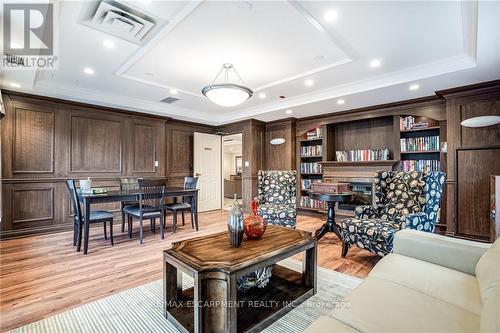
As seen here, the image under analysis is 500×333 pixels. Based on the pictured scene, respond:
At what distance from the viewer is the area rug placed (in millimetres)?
1658

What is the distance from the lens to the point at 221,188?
266 inches

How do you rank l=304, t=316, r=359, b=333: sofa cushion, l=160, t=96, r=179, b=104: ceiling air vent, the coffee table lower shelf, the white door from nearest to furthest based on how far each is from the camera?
l=304, t=316, r=359, b=333: sofa cushion, the coffee table lower shelf, l=160, t=96, r=179, b=104: ceiling air vent, the white door

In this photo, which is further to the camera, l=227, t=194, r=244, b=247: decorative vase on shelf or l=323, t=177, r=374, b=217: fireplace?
l=323, t=177, r=374, b=217: fireplace

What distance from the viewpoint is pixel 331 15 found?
223cm

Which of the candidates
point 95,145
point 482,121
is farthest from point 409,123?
point 95,145

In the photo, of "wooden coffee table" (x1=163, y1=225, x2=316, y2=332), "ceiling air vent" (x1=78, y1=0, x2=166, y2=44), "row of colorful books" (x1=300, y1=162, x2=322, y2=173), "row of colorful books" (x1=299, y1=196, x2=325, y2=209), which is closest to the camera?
"wooden coffee table" (x1=163, y1=225, x2=316, y2=332)

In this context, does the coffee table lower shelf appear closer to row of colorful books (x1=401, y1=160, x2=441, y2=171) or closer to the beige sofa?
the beige sofa

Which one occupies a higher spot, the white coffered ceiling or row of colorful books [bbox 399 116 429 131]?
the white coffered ceiling

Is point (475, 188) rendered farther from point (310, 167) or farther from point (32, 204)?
point (32, 204)

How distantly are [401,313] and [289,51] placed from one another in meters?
2.73

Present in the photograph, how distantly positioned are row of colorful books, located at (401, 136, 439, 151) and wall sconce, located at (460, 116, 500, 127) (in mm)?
675

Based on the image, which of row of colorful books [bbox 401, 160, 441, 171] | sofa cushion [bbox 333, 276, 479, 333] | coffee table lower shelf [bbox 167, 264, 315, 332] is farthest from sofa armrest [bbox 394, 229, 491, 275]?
row of colorful books [bbox 401, 160, 441, 171]

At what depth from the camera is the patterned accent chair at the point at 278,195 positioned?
354cm

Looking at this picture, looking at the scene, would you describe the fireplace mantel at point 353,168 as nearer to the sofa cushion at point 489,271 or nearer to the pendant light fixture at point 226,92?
the pendant light fixture at point 226,92
